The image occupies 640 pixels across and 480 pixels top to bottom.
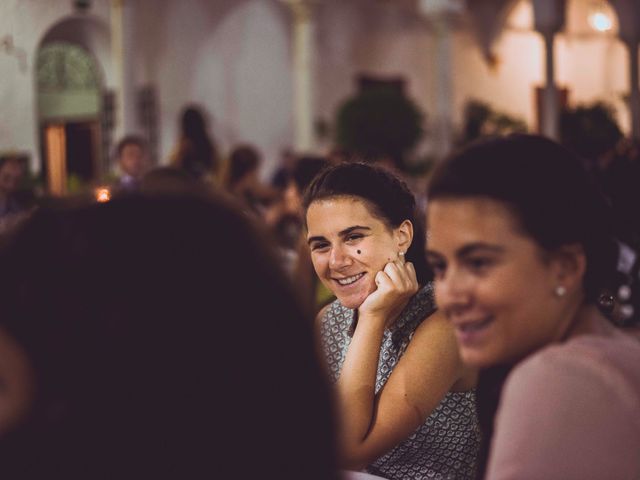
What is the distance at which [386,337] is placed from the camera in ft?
8.30

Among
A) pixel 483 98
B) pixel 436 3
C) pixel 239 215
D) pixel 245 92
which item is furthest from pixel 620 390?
pixel 483 98

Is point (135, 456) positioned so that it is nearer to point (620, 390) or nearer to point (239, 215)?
point (239, 215)

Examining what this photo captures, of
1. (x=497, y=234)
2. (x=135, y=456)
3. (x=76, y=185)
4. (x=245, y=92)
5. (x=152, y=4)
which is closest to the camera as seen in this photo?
(x=135, y=456)

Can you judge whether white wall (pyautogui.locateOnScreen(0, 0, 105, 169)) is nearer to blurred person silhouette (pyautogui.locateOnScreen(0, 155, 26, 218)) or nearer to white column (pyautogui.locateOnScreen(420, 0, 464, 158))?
blurred person silhouette (pyautogui.locateOnScreen(0, 155, 26, 218))

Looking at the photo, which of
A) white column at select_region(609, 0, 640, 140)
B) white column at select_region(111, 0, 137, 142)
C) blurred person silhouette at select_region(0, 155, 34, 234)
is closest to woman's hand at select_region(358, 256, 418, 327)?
blurred person silhouette at select_region(0, 155, 34, 234)

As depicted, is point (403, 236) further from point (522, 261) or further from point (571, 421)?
point (571, 421)

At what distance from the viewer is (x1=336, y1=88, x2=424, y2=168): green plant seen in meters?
14.4

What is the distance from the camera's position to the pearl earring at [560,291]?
4.94 feet

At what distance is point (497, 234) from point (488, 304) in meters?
0.10

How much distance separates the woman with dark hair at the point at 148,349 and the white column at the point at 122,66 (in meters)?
13.2

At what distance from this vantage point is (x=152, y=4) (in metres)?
14.4

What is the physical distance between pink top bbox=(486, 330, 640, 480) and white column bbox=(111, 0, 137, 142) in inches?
506

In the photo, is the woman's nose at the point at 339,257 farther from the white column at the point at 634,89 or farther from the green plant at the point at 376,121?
the white column at the point at 634,89

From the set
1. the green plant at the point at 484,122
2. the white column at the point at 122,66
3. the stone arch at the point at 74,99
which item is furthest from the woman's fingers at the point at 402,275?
the green plant at the point at 484,122
